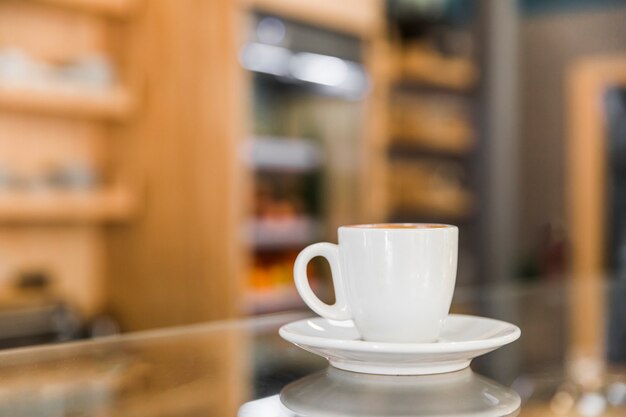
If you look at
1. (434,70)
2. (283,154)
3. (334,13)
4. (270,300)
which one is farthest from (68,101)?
(434,70)

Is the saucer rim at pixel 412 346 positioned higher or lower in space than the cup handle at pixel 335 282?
lower

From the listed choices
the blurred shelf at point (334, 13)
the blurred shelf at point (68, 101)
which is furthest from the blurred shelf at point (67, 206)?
the blurred shelf at point (334, 13)

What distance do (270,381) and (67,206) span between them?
231 cm

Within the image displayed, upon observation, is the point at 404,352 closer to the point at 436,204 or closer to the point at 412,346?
the point at 412,346

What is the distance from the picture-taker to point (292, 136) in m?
3.33

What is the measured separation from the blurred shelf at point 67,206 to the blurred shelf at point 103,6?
0.65m

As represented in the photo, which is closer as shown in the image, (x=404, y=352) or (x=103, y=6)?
(x=404, y=352)

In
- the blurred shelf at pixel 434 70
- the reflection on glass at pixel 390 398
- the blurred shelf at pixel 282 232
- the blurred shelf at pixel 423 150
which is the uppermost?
the blurred shelf at pixel 434 70

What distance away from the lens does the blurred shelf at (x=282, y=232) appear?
3.13 m

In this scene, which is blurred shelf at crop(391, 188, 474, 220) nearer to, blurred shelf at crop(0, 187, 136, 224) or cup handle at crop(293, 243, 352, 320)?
blurred shelf at crop(0, 187, 136, 224)

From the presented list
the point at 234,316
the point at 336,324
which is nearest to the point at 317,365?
the point at 336,324

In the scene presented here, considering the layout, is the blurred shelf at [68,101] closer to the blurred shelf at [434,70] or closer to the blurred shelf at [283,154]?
the blurred shelf at [283,154]

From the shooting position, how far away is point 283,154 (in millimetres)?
3193

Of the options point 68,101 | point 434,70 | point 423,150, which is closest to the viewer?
point 68,101
